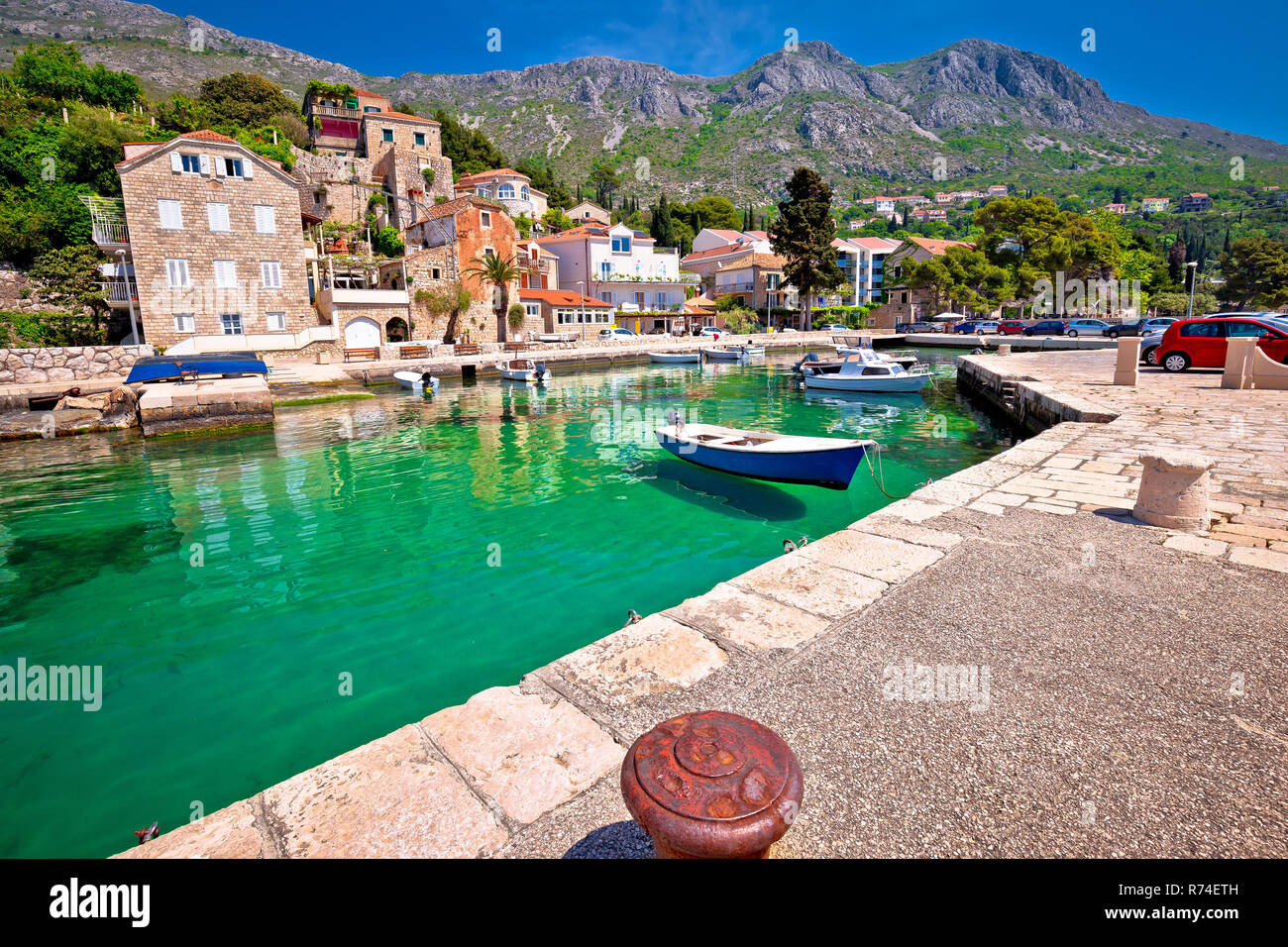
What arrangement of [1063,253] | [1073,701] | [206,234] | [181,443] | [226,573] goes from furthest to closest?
[1063,253] → [206,234] → [181,443] → [226,573] → [1073,701]

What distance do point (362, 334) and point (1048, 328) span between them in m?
50.3

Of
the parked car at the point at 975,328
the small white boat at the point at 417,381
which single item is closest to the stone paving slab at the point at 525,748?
the small white boat at the point at 417,381

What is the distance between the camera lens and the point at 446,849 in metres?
2.66

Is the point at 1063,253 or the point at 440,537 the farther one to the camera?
the point at 1063,253

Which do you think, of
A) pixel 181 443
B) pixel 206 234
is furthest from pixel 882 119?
pixel 181 443

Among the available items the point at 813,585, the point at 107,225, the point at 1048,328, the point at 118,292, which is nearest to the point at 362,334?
the point at 118,292

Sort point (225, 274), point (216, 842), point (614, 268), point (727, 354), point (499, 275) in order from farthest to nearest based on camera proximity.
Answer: point (614, 268), point (499, 275), point (727, 354), point (225, 274), point (216, 842)

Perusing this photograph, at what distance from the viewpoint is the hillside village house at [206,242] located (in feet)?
99.5

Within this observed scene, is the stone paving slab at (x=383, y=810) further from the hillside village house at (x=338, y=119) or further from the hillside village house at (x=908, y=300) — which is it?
the hillside village house at (x=908, y=300)

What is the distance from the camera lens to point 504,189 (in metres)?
62.4

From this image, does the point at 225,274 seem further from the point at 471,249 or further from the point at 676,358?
the point at 676,358

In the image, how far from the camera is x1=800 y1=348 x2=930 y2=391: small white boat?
78.8ft

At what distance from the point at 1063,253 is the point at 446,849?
7344cm

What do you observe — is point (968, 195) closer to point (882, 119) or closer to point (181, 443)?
point (882, 119)
